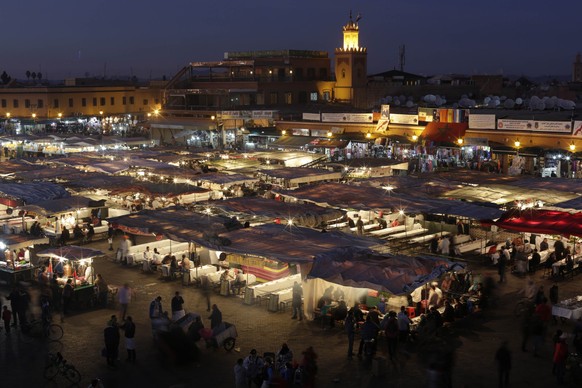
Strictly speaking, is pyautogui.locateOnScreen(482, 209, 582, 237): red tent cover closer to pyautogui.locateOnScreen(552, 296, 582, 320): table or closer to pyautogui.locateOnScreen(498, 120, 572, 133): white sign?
pyautogui.locateOnScreen(552, 296, 582, 320): table

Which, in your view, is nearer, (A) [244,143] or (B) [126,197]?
(B) [126,197]

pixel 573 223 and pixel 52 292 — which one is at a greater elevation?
→ pixel 573 223

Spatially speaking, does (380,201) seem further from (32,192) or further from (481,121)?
(481,121)

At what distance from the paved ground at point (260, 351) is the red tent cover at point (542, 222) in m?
2.25

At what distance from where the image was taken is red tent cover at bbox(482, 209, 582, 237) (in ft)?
54.9

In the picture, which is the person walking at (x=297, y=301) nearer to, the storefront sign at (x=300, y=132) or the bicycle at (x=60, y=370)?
the bicycle at (x=60, y=370)

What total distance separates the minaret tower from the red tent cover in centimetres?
3872

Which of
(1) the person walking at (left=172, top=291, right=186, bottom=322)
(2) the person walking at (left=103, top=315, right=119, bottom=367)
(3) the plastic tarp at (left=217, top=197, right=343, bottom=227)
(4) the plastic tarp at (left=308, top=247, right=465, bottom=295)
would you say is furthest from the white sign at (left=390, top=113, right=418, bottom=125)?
(2) the person walking at (left=103, top=315, right=119, bottom=367)

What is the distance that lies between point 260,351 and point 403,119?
86.1 ft

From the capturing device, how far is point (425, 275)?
13625mm

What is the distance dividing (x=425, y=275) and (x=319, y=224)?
6197mm

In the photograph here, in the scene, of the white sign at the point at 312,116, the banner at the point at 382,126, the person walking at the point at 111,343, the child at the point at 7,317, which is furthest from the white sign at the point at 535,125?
the child at the point at 7,317

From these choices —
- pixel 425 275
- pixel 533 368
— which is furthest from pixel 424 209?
pixel 533 368

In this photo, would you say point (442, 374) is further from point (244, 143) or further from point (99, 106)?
point (99, 106)
